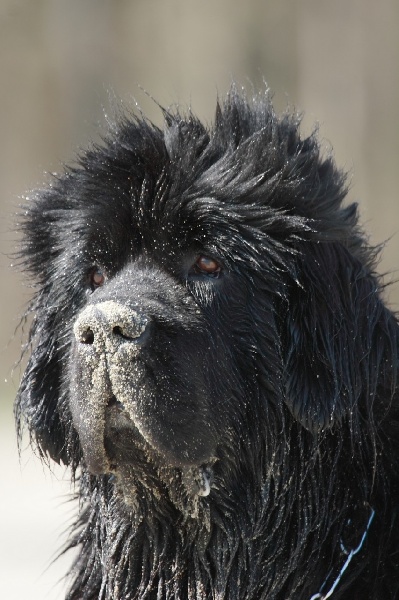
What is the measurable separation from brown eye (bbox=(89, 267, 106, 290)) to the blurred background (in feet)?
29.8

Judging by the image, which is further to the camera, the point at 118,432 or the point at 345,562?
the point at 345,562

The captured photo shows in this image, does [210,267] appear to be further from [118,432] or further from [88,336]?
[118,432]

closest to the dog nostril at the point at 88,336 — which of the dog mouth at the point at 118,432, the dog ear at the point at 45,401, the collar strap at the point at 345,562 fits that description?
the dog mouth at the point at 118,432

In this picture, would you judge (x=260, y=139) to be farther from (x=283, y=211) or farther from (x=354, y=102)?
(x=354, y=102)

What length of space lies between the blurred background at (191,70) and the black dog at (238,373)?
9.19 metres

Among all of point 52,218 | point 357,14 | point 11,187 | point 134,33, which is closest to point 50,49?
point 134,33

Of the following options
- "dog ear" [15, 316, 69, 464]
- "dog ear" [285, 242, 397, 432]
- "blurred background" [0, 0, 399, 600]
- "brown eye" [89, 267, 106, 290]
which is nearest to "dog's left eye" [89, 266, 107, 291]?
"brown eye" [89, 267, 106, 290]

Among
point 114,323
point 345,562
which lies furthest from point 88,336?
point 345,562

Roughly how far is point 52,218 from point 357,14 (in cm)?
1096

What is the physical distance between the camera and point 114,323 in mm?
2807

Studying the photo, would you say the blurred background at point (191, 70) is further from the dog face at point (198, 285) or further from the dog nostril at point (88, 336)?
the dog nostril at point (88, 336)

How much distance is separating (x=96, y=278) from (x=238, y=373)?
607mm

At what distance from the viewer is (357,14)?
44.1 feet

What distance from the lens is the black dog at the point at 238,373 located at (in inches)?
116
